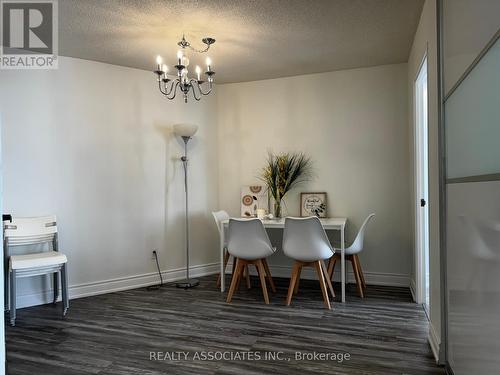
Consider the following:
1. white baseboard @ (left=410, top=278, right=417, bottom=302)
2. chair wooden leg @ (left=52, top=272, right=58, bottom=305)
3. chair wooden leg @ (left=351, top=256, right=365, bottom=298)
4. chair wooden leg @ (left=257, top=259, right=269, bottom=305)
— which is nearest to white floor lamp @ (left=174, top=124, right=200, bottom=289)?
chair wooden leg @ (left=257, top=259, right=269, bottom=305)

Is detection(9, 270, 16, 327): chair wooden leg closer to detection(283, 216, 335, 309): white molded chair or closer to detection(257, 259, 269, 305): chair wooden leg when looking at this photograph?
detection(257, 259, 269, 305): chair wooden leg

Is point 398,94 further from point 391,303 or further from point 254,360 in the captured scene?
point 254,360

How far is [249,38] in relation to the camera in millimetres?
3377

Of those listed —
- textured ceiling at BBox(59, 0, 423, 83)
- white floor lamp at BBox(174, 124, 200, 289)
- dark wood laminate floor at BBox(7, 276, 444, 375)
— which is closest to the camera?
dark wood laminate floor at BBox(7, 276, 444, 375)

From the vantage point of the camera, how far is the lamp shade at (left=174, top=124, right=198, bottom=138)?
4258 mm

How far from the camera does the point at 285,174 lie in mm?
4457

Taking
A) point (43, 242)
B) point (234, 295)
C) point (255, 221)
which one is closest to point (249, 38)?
point (255, 221)

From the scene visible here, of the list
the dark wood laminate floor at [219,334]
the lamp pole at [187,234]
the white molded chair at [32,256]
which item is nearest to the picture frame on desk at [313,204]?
the dark wood laminate floor at [219,334]

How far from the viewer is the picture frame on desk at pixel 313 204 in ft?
14.4

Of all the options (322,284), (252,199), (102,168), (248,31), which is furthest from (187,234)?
(248,31)

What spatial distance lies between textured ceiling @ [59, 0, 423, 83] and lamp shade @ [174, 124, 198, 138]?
0.69 m

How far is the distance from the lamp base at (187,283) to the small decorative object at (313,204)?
1.46 metres

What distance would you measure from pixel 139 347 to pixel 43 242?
5.43 feet

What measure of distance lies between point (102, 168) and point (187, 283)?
5.08ft
